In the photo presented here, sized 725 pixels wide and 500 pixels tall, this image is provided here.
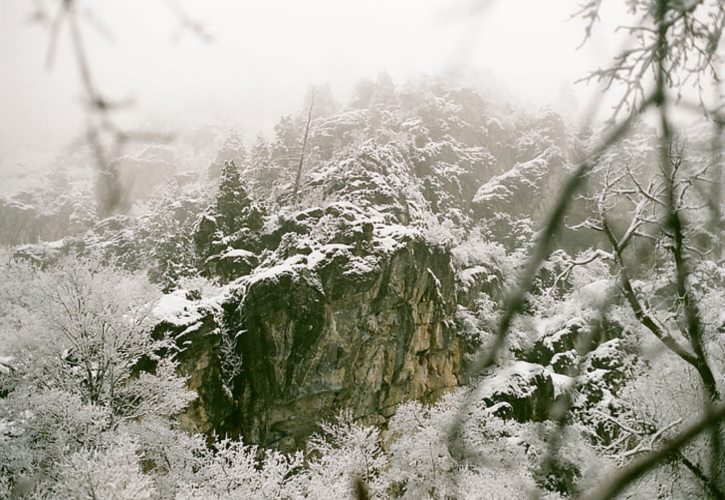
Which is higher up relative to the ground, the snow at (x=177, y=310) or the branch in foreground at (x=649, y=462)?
the branch in foreground at (x=649, y=462)

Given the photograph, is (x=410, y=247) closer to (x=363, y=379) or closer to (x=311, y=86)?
(x=363, y=379)

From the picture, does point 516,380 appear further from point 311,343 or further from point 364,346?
point 311,343

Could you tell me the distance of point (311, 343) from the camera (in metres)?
26.5

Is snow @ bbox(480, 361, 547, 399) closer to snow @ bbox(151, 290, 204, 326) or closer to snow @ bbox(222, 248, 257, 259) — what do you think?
snow @ bbox(222, 248, 257, 259)

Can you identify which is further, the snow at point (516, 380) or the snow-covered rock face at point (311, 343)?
the snow at point (516, 380)

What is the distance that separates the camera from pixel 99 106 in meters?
1.55

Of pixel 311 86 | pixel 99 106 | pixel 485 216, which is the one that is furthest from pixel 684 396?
pixel 311 86

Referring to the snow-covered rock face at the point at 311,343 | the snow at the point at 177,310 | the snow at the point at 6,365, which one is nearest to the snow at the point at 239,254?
the snow-covered rock face at the point at 311,343

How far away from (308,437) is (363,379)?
420 cm

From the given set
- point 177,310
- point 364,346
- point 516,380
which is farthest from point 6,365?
point 516,380

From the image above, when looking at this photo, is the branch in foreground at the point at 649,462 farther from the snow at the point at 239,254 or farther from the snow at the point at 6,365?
the snow at the point at 239,254

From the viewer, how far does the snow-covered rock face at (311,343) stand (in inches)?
981

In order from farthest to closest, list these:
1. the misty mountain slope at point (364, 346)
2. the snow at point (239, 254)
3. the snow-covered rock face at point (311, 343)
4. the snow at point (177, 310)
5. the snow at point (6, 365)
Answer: the snow at point (239, 254) < the snow-covered rock face at point (311, 343) < the snow at point (177, 310) < the misty mountain slope at point (364, 346) < the snow at point (6, 365)

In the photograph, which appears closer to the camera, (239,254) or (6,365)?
(6,365)
